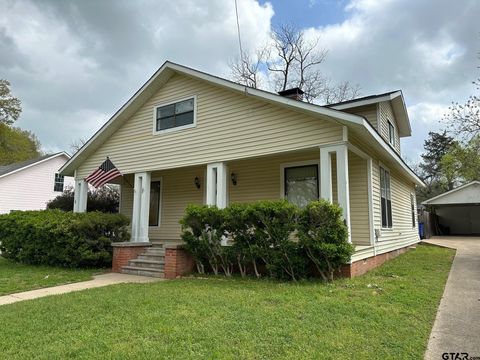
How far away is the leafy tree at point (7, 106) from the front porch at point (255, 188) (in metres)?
27.5

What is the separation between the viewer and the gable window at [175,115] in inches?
400

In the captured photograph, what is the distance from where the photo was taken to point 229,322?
4.14m

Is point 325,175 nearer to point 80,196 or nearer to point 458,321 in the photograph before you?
point 458,321

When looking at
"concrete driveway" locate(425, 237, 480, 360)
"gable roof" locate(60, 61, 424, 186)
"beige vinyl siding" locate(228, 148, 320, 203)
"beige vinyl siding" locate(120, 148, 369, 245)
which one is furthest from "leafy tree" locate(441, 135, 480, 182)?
"concrete driveway" locate(425, 237, 480, 360)

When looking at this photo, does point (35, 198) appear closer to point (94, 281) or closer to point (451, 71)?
point (94, 281)

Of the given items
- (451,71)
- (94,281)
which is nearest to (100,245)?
(94,281)

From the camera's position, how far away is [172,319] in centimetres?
427

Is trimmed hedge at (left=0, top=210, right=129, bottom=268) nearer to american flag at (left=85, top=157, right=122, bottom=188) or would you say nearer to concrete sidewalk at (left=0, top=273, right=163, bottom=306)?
concrete sidewalk at (left=0, top=273, right=163, bottom=306)

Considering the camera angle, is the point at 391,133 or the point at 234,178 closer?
the point at 234,178

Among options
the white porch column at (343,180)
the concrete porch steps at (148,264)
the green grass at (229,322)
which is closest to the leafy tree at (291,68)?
→ the concrete porch steps at (148,264)

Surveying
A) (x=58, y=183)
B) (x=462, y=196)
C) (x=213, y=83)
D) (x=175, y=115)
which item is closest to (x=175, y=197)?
(x=175, y=115)

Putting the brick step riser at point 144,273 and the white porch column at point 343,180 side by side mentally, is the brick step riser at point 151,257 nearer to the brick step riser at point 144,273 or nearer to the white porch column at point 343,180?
the brick step riser at point 144,273

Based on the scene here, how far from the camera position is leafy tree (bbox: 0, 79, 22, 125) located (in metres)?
33.8

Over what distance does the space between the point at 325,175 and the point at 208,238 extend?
2890mm
